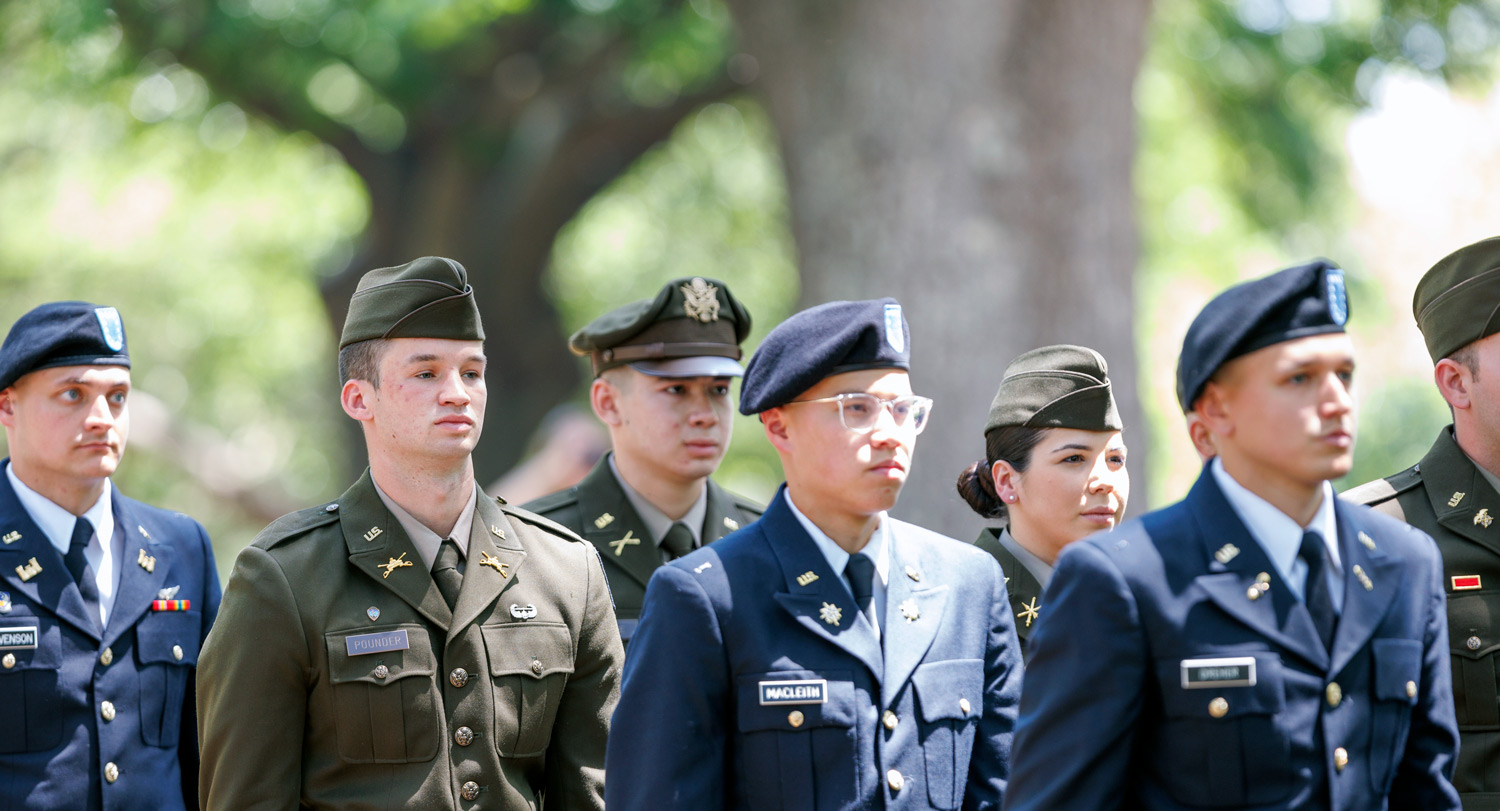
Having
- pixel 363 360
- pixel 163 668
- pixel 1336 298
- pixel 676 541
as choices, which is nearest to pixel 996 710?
pixel 1336 298

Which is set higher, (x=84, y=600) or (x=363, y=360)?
(x=363, y=360)

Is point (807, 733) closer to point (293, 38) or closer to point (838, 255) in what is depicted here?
point (838, 255)

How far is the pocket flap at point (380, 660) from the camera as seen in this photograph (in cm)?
378

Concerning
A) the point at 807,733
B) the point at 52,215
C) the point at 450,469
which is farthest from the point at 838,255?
the point at 52,215

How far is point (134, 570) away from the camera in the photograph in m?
5.03

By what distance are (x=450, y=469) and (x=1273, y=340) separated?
2095mm

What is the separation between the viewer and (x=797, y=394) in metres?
3.48

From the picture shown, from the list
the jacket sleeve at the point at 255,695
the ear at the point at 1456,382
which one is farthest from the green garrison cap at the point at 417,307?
the ear at the point at 1456,382

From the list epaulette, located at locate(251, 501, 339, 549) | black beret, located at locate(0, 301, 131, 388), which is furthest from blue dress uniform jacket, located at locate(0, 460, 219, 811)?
epaulette, located at locate(251, 501, 339, 549)

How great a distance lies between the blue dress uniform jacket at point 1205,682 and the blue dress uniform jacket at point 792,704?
0.42 m

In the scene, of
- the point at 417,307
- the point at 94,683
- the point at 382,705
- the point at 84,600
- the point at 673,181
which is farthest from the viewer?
the point at 673,181

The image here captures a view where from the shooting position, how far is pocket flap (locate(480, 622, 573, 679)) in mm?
3954

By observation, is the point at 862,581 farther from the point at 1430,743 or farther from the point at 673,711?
the point at 1430,743

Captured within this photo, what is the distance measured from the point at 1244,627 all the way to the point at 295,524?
92.7 inches
